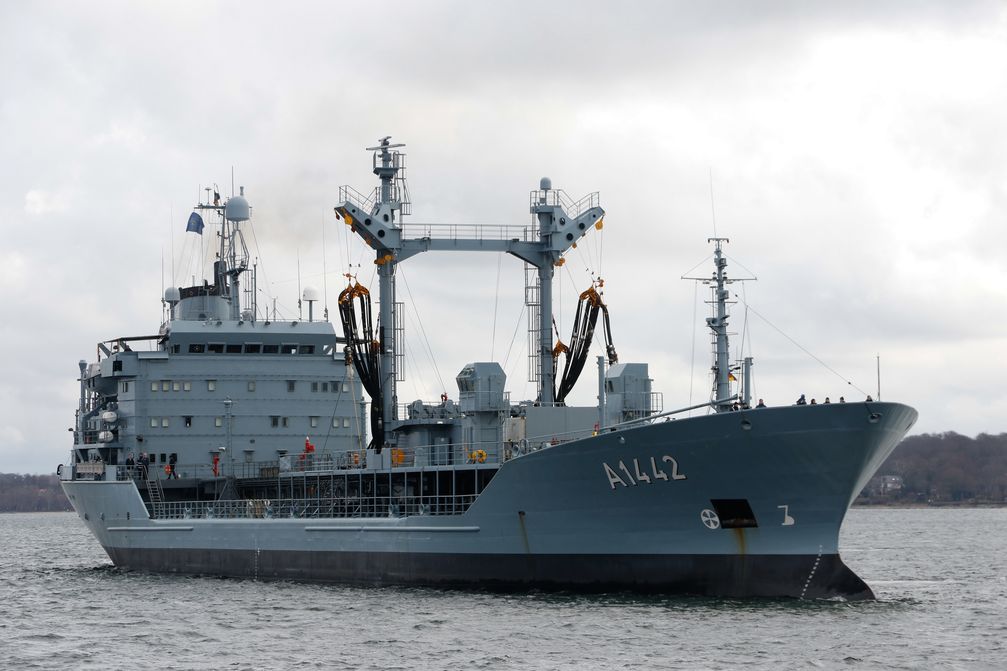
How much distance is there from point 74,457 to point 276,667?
29.1 meters

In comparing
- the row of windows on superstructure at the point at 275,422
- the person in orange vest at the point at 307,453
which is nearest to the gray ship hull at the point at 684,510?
the person in orange vest at the point at 307,453

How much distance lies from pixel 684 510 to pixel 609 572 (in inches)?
94.9

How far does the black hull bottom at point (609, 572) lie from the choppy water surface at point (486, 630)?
35cm

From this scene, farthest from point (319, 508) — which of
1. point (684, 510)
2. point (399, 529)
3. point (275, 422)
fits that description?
point (684, 510)

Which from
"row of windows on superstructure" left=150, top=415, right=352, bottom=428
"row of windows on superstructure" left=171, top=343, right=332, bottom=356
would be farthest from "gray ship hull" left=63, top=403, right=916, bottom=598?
"row of windows on superstructure" left=171, top=343, right=332, bottom=356

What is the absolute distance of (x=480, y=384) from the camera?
36375mm

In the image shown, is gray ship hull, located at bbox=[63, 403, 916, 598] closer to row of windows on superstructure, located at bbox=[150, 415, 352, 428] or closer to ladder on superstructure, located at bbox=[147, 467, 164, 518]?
row of windows on superstructure, located at bbox=[150, 415, 352, 428]

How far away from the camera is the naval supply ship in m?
29.4

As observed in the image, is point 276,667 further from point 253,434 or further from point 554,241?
point 253,434

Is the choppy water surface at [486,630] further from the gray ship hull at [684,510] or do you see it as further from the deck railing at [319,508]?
the deck railing at [319,508]

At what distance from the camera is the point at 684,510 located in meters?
29.9

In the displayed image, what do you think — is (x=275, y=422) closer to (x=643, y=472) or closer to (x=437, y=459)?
(x=437, y=459)

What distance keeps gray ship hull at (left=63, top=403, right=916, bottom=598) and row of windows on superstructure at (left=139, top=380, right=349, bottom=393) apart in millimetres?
13502

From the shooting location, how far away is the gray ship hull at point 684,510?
2872 cm
